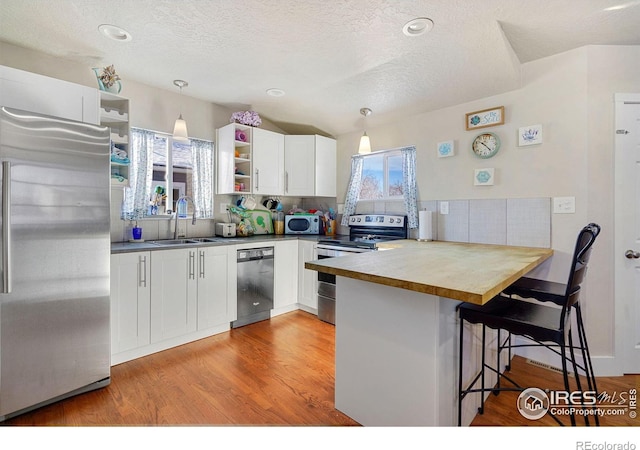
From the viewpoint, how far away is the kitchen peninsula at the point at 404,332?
1347mm

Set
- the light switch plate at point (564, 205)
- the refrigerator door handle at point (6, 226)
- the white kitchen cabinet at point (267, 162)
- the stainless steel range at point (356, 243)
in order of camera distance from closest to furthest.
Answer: the refrigerator door handle at point (6, 226) < the light switch plate at point (564, 205) < the stainless steel range at point (356, 243) < the white kitchen cabinet at point (267, 162)

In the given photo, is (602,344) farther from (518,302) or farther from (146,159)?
(146,159)

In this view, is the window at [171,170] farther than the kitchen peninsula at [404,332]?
Yes

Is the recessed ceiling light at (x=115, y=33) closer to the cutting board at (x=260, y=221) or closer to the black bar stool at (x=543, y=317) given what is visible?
the cutting board at (x=260, y=221)

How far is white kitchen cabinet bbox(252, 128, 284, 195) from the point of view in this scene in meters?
3.53

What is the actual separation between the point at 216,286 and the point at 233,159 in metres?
1.37

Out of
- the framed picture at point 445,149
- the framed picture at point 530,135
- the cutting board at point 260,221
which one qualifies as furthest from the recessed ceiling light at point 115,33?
the framed picture at point 530,135

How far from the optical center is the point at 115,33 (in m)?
2.15

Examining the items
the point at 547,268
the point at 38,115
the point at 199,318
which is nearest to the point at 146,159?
the point at 38,115

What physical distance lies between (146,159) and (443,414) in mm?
3172

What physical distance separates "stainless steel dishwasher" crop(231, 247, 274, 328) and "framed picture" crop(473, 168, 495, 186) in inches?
84.2

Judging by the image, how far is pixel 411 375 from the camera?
4.70ft

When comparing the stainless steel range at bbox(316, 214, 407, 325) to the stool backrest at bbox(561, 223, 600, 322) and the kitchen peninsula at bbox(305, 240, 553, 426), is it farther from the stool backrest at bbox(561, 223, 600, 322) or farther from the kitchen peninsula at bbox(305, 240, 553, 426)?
the stool backrest at bbox(561, 223, 600, 322)

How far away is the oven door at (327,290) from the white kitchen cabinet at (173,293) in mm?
1243
